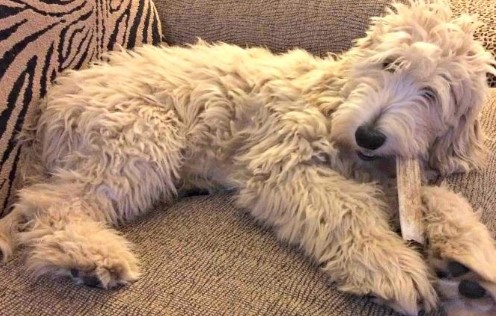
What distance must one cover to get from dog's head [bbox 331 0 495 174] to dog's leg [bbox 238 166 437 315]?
0.15 meters

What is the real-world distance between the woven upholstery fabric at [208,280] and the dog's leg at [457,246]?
145 mm

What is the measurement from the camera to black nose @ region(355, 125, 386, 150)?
166 cm

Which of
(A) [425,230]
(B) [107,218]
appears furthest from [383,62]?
(B) [107,218]

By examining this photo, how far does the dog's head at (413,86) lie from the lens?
1667 mm

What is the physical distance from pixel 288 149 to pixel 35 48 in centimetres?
82

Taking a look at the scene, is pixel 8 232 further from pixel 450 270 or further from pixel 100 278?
pixel 450 270

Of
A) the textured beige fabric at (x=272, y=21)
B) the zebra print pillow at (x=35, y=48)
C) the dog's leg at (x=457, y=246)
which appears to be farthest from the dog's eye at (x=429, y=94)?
the zebra print pillow at (x=35, y=48)

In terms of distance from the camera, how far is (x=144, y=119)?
1.89 m

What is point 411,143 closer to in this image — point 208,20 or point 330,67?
point 330,67

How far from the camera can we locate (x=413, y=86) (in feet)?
5.60

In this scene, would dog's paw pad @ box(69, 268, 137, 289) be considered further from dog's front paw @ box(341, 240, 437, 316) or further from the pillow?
the pillow

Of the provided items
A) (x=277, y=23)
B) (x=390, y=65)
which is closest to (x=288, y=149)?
(x=390, y=65)

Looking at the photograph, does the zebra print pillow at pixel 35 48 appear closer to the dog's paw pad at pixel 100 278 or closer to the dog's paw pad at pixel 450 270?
the dog's paw pad at pixel 100 278

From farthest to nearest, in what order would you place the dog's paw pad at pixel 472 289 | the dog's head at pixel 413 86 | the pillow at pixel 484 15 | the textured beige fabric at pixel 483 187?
the pillow at pixel 484 15, the textured beige fabric at pixel 483 187, the dog's head at pixel 413 86, the dog's paw pad at pixel 472 289
